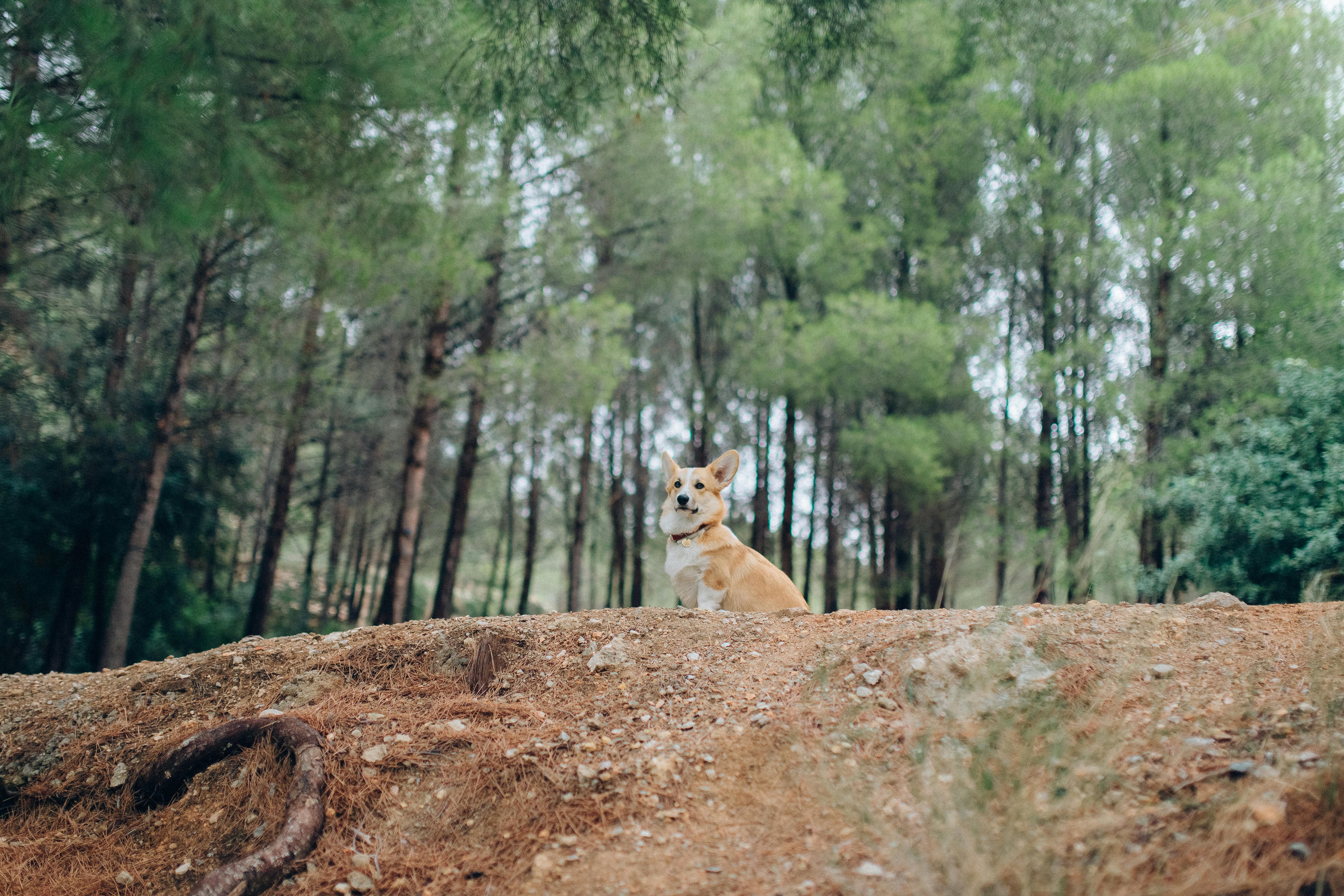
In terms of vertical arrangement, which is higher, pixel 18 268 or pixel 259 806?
pixel 18 268

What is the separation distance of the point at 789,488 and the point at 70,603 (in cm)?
1234

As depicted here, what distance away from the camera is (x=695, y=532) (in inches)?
210

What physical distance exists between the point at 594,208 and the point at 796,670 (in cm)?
1327

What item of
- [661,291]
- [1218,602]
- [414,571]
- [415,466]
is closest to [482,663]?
[1218,602]

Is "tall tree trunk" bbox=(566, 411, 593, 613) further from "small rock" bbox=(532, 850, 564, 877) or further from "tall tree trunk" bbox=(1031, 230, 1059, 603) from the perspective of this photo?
"small rock" bbox=(532, 850, 564, 877)

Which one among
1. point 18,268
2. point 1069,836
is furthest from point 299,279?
point 1069,836

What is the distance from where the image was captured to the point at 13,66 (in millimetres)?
4891

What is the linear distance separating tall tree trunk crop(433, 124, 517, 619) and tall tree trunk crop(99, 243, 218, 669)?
12.0 feet

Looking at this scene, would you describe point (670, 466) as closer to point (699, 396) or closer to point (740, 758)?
point (740, 758)

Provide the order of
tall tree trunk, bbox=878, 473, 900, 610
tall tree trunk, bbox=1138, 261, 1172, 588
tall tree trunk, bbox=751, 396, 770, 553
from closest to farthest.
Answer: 1. tall tree trunk, bbox=1138, 261, 1172, 588
2. tall tree trunk, bbox=878, 473, 900, 610
3. tall tree trunk, bbox=751, 396, 770, 553

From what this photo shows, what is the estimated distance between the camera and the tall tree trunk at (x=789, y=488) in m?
15.3

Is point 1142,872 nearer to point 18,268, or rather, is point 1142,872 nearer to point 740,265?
point 18,268

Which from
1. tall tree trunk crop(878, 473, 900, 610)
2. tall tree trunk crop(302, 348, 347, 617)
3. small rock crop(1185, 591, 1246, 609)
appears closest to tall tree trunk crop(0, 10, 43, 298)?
small rock crop(1185, 591, 1246, 609)

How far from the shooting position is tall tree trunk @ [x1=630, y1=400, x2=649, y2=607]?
17.6 metres
